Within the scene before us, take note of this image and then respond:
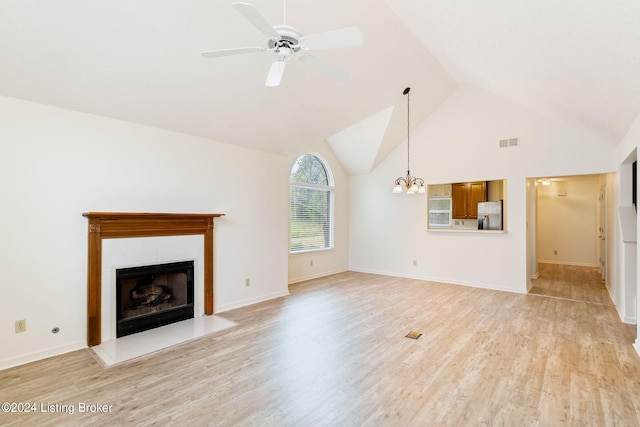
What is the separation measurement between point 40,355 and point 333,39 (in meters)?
3.89

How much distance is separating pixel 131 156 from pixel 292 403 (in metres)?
3.21

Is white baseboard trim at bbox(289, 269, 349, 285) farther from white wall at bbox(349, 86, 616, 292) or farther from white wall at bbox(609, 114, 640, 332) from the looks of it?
white wall at bbox(609, 114, 640, 332)

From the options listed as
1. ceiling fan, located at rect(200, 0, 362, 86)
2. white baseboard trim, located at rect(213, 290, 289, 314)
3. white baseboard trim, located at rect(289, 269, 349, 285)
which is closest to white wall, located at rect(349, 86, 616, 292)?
white baseboard trim, located at rect(289, 269, 349, 285)

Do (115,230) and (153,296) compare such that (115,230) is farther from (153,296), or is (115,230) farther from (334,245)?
(334,245)

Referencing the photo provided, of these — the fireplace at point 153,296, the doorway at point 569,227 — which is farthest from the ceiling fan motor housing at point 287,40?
the doorway at point 569,227

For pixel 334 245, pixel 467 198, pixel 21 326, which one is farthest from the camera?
pixel 334 245

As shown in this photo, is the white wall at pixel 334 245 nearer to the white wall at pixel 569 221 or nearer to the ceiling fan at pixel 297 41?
the ceiling fan at pixel 297 41

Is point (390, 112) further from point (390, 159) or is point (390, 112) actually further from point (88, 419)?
point (88, 419)

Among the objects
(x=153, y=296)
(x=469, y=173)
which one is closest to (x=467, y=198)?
(x=469, y=173)

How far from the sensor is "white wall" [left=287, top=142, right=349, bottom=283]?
6.67 meters

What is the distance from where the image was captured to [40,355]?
10.1ft

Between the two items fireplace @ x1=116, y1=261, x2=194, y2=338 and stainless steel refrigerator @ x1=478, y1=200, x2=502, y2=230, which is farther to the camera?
stainless steel refrigerator @ x1=478, y1=200, x2=502, y2=230

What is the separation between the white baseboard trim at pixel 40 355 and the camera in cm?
292

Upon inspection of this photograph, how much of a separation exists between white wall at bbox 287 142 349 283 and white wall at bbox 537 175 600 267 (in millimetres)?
5857
